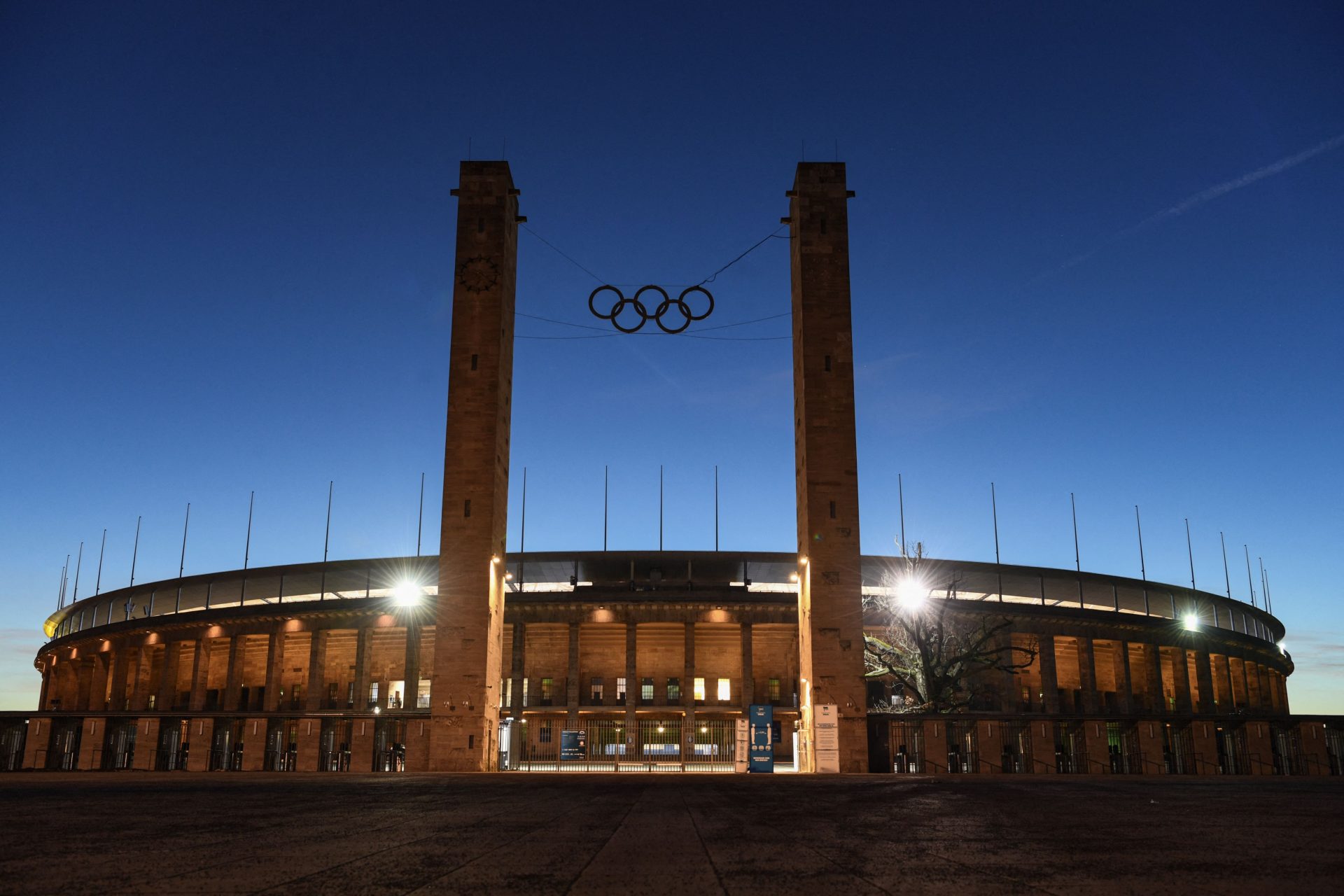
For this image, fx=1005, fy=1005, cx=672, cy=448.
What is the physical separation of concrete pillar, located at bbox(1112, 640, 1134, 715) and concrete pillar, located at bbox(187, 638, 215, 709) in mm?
59814

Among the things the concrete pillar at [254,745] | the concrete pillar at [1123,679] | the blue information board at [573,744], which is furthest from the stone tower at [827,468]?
the concrete pillar at [1123,679]

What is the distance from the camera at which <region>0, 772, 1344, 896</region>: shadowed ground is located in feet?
19.3

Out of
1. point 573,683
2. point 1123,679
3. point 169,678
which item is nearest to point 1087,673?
point 1123,679

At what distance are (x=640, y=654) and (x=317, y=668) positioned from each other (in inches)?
814

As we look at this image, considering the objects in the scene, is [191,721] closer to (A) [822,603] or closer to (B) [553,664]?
Answer: (A) [822,603]

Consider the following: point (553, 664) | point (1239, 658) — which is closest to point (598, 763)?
point (553, 664)

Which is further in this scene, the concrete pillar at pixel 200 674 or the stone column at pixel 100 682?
the stone column at pixel 100 682

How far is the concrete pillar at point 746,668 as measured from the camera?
60.8 m

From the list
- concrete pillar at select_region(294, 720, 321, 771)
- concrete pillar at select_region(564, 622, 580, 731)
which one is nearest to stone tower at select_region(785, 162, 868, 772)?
concrete pillar at select_region(294, 720, 321, 771)

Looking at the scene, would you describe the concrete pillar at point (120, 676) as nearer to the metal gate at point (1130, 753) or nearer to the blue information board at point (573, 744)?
the blue information board at point (573, 744)

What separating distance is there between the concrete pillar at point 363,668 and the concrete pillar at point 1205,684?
2196 inches

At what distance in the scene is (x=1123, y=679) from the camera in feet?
217

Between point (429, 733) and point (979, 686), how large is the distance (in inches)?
1466

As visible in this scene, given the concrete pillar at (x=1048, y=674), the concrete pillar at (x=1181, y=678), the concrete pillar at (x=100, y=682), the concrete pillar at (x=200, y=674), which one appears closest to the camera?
the concrete pillar at (x=1048, y=674)
